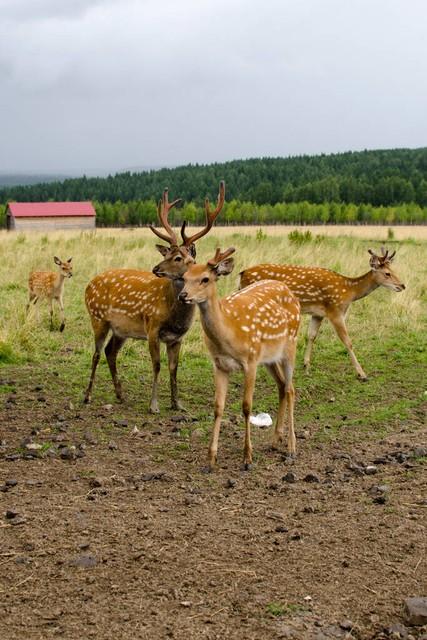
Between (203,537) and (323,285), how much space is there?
243 inches

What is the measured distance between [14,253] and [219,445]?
14541 millimetres

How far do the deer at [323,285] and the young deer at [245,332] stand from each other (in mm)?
3167

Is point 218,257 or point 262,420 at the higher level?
point 218,257

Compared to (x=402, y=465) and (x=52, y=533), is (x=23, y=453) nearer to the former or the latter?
(x=52, y=533)

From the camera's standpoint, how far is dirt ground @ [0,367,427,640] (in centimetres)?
414

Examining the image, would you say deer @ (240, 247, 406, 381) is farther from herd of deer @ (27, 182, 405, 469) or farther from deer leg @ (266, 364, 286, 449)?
deer leg @ (266, 364, 286, 449)

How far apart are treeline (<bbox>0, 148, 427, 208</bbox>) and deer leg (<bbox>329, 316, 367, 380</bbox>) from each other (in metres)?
61.2

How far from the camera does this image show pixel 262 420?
7910mm

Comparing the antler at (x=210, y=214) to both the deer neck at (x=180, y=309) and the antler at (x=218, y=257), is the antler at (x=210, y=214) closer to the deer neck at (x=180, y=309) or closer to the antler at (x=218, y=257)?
the deer neck at (x=180, y=309)

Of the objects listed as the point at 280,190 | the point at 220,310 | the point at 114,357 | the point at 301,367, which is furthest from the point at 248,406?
the point at 280,190

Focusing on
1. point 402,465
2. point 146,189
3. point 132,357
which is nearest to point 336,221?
point 146,189

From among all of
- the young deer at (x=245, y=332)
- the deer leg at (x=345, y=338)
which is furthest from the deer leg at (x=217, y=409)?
the deer leg at (x=345, y=338)

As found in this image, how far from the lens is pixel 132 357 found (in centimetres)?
1065

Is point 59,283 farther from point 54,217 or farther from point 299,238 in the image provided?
point 54,217
